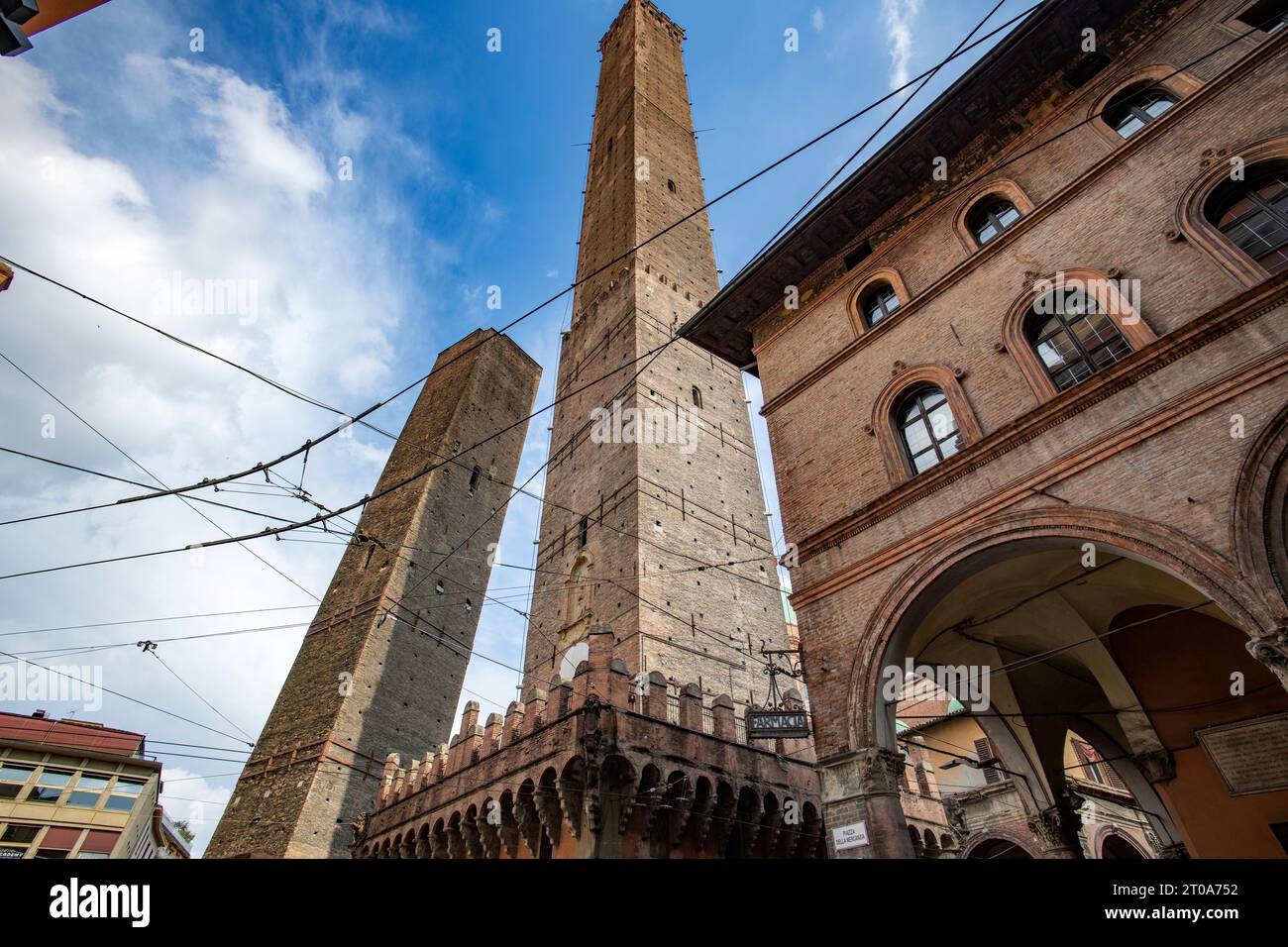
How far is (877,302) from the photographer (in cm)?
1093

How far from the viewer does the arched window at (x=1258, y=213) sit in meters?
6.53

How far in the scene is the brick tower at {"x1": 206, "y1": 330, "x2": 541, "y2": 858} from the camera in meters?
17.2

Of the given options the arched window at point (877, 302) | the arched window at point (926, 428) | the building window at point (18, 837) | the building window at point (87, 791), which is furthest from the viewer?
the building window at point (87, 791)

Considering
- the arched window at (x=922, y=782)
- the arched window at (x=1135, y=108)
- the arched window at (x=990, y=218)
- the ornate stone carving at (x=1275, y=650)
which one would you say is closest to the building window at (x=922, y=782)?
the arched window at (x=922, y=782)

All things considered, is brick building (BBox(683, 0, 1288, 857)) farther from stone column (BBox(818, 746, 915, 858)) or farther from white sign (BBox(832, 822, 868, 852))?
white sign (BBox(832, 822, 868, 852))

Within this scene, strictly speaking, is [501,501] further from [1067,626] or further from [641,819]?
[1067,626]

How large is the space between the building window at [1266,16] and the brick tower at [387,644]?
17.2 m

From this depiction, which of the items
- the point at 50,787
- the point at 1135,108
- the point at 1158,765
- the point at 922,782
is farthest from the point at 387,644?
the point at 1135,108

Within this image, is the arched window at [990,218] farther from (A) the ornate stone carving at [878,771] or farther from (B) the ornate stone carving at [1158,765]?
(B) the ornate stone carving at [1158,765]

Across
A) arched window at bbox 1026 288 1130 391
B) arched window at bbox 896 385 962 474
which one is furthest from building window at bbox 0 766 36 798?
arched window at bbox 1026 288 1130 391

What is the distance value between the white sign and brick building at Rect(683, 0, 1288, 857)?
0.15m

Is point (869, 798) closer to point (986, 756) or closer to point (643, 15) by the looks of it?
point (986, 756)

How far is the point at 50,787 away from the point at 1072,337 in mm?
29927
